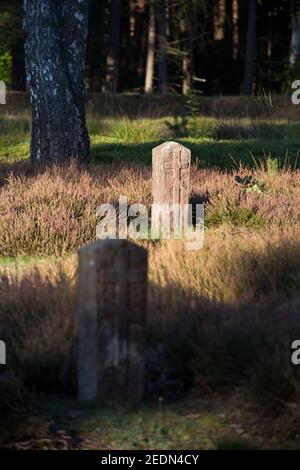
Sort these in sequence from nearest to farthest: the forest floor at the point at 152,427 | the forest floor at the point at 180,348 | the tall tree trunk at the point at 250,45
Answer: the forest floor at the point at 152,427, the forest floor at the point at 180,348, the tall tree trunk at the point at 250,45

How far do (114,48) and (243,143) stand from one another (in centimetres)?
1504

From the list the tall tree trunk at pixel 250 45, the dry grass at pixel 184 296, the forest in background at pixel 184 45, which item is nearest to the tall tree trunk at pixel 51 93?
the dry grass at pixel 184 296

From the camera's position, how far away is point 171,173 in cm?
1067

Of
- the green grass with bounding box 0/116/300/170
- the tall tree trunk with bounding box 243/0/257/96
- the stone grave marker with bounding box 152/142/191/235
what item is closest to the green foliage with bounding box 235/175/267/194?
the stone grave marker with bounding box 152/142/191/235

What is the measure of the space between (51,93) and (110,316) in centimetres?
957

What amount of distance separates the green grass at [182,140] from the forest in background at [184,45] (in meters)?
5.75

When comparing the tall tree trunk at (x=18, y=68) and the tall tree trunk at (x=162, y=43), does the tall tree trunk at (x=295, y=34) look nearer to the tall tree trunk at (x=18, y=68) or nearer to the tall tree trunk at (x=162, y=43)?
the tall tree trunk at (x=162, y=43)

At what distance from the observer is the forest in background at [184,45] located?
29.5 meters

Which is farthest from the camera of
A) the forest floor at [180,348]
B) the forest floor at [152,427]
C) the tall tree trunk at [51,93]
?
the tall tree trunk at [51,93]

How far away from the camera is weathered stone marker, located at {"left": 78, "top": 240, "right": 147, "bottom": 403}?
513 centimetres

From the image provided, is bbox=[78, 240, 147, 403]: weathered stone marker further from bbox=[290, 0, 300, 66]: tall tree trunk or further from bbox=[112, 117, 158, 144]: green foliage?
bbox=[290, 0, 300, 66]: tall tree trunk

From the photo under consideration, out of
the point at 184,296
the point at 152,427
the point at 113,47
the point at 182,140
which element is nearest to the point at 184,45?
the point at 113,47

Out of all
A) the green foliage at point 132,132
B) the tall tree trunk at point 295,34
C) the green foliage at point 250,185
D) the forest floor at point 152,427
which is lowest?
the green foliage at point 132,132

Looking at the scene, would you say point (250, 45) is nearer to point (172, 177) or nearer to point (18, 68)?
point (18, 68)
